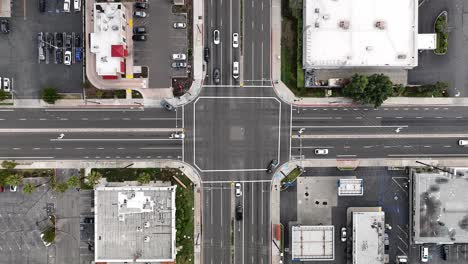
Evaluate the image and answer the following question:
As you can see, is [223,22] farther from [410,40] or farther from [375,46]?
[410,40]

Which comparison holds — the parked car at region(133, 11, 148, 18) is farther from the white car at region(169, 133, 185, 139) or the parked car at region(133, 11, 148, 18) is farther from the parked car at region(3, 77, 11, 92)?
the parked car at region(3, 77, 11, 92)

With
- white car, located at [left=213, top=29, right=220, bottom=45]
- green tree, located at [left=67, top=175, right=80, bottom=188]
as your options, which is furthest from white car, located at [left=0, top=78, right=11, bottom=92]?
white car, located at [left=213, top=29, right=220, bottom=45]

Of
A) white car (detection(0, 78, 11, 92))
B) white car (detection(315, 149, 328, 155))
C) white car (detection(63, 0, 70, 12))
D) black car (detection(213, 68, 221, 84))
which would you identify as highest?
white car (detection(63, 0, 70, 12))

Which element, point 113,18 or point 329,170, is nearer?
point 113,18

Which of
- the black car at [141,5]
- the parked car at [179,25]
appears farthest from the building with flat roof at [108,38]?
the parked car at [179,25]

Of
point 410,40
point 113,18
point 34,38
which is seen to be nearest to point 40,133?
point 34,38

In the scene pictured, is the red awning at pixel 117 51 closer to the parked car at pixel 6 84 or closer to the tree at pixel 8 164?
the parked car at pixel 6 84
